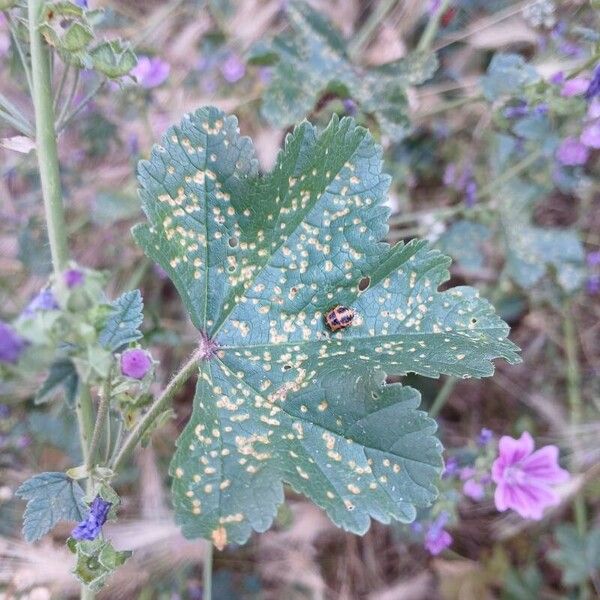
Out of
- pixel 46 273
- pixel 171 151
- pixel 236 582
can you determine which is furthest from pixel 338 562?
pixel 171 151

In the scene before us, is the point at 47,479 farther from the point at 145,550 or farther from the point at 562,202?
the point at 562,202

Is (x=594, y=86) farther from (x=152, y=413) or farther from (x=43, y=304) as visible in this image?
(x=43, y=304)

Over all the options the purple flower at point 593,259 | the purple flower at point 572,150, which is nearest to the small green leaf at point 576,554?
the purple flower at point 593,259

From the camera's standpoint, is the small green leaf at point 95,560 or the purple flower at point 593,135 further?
the purple flower at point 593,135

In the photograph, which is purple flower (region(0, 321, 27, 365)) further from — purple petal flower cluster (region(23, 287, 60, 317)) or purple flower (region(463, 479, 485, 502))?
purple flower (region(463, 479, 485, 502))

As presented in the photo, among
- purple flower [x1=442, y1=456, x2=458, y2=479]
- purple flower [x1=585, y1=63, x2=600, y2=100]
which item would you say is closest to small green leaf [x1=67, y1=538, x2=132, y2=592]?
purple flower [x1=442, y1=456, x2=458, y2=479]

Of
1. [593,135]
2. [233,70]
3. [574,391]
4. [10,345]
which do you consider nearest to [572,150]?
[593,135]

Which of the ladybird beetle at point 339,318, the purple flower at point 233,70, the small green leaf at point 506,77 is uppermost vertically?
the purple flower at point 233,70

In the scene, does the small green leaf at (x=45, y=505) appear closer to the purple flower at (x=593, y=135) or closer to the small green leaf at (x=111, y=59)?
the small green leaf at (x=111, y=59)
